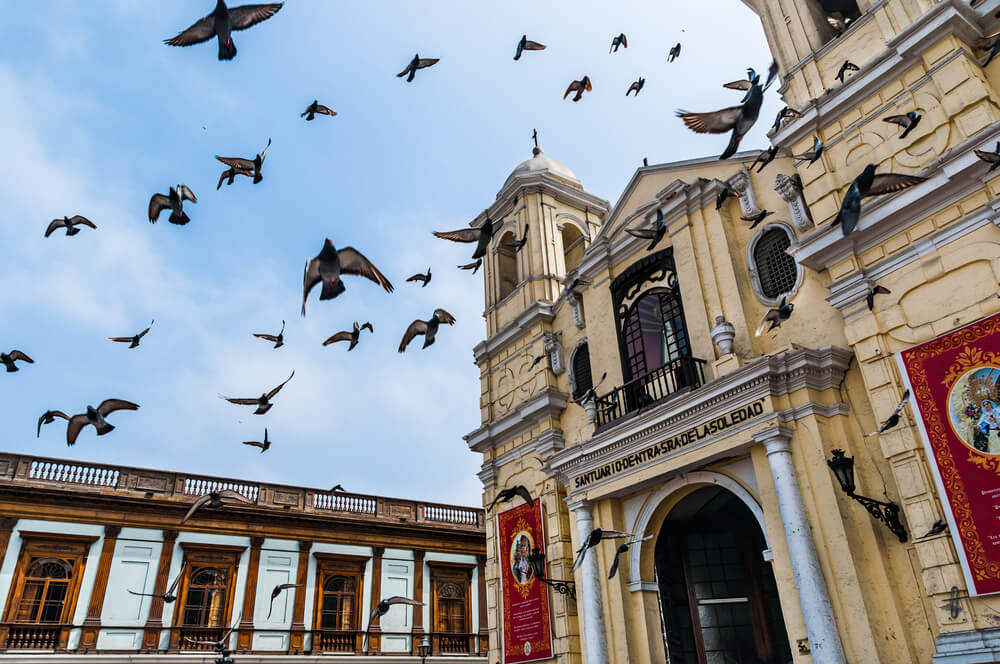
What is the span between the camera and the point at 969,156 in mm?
9531

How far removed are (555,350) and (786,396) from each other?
699 centimetres

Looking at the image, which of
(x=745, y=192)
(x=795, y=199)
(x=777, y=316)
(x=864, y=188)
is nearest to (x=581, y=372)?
(x=745, y=192)

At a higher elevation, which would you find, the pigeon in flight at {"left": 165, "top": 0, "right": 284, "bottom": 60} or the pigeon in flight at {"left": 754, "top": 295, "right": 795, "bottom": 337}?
the pigeon in flight at {"left": 165, "top": 0, "right": 284, "bottom": 60}

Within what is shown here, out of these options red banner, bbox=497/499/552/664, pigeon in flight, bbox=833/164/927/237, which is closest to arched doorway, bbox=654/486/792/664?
red banner, bbox=497/499/552/664

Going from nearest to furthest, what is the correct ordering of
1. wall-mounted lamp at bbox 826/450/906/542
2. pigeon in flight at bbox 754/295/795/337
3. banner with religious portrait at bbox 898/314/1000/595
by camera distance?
banner with religious portrait at bbox 898/314/1000/595, wall-mounted lamp at bbox 826/450/906/542, pigeon in flight at bbox 754/295/795/337

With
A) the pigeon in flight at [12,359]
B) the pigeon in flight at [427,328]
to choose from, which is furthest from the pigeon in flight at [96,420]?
the pigeon in flight at [427,328]

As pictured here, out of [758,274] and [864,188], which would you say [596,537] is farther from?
[864,188]

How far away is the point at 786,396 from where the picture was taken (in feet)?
36.6

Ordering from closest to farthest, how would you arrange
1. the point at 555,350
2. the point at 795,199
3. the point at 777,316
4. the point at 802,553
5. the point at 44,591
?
the point at 802,553
the point at 777,316
the point at 795,199
the point at 555,350
the point at 44,591

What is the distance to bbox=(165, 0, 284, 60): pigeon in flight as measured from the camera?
24.8ft

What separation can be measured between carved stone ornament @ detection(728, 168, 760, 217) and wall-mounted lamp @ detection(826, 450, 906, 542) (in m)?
5.35

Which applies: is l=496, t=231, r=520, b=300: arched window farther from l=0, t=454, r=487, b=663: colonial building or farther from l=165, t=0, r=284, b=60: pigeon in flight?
l=165, t=0, r=284, b=60: pigeon in flight

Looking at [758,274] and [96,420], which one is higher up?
[758,274]

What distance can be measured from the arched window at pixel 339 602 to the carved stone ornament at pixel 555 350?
1200 centimetres
